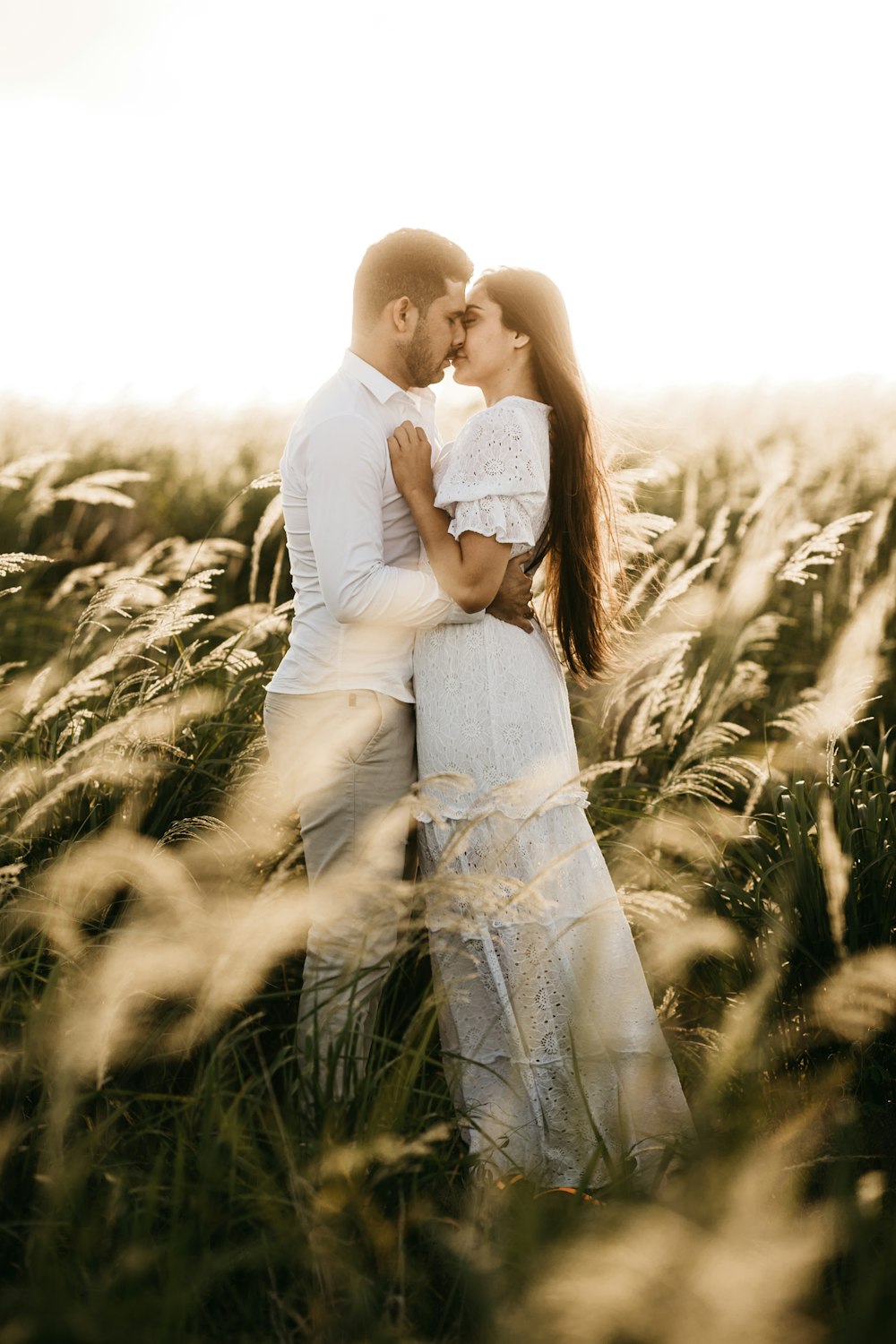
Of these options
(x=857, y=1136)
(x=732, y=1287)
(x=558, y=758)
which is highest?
(x=558, y=758)

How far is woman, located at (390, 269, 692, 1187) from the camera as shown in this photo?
3008mm

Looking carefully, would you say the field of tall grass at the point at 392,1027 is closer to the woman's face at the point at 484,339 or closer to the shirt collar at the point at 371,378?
the woman's face at the point at 484,339

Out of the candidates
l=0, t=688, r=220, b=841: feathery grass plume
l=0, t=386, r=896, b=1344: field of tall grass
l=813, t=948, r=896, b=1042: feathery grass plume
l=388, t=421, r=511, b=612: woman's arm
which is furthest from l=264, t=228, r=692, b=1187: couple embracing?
Result: l=813, t=948, r=896, b=1042: feathery grass plume

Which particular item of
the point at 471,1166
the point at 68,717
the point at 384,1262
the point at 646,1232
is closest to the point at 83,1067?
the point at 384,1262

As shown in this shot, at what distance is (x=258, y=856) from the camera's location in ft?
11.3

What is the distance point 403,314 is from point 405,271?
0.38 feet

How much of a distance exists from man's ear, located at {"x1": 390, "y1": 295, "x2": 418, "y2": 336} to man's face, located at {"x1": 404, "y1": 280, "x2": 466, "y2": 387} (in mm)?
17

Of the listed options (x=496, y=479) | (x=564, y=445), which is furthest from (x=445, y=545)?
(x=564, y=445)

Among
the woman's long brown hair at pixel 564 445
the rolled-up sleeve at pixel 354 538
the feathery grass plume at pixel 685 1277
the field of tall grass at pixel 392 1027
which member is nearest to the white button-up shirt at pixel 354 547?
the rolled-up sleeve at pixel 354 538

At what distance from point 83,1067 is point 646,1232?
1.14m

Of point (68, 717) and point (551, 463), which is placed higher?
point (551, 463)

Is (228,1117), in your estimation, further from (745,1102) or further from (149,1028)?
(745,1102)

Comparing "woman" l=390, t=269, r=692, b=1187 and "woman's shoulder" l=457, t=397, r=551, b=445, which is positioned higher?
"woman's shoulder" l=457, t=397, r=551, b=445

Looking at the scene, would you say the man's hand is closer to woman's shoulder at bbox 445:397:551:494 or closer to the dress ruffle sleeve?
the dress ruffle sleeve
